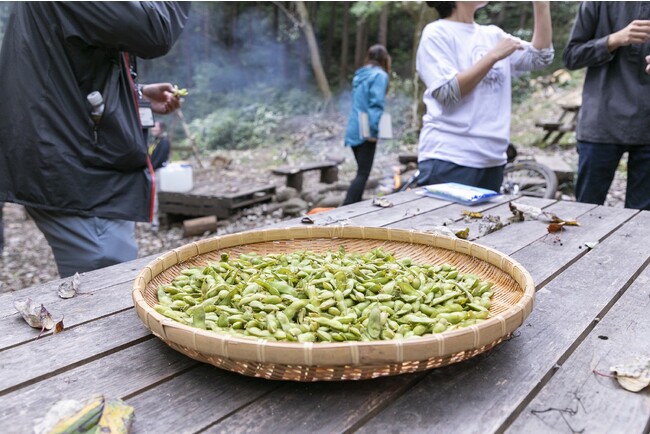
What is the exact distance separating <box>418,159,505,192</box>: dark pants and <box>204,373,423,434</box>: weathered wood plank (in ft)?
6.29

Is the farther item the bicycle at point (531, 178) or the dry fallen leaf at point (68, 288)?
the bicycle at point (531, 178)

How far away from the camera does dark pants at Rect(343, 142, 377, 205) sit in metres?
5.98

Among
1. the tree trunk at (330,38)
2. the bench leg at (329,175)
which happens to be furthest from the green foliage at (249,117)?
the bench leg at (329,175)

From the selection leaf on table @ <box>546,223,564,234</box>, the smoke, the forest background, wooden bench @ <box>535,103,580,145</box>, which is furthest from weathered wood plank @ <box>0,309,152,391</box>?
the smoke

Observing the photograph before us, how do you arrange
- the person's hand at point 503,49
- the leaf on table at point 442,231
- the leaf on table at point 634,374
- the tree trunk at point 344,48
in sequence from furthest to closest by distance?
the tree trunk at point 344,48
the person's hand at point 503,49
the leaf on table at point 442,231
the leaf on table at point 634,374

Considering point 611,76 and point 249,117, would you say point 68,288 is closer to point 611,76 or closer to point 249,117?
point 611,76

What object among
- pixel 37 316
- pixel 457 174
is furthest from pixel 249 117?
pixel 37 316

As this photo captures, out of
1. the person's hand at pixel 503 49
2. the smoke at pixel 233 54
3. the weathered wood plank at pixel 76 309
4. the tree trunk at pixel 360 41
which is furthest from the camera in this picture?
the smoke at pixel 233 54

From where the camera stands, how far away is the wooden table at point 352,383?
34.4 inches

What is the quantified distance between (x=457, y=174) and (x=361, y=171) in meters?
3.35

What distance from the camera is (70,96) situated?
217 cm

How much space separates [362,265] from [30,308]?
795mm

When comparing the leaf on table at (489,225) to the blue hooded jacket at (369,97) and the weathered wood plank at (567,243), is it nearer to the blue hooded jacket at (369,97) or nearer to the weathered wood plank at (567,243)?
the weathered wood plank at (567,243)

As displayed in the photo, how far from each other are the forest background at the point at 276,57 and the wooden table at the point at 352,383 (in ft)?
42.3
